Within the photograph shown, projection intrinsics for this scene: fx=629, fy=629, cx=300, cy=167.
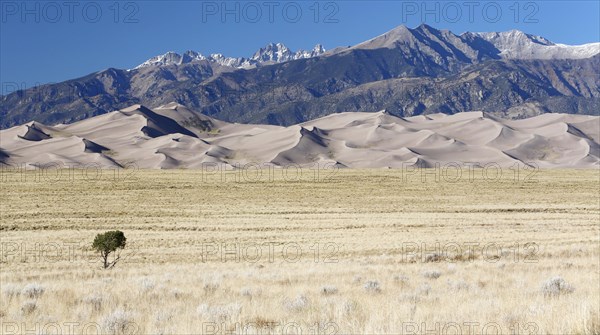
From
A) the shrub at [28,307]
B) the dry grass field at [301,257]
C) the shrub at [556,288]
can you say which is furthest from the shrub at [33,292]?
the shrub at [556,288]

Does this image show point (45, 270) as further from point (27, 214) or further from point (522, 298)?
point (27, 214)

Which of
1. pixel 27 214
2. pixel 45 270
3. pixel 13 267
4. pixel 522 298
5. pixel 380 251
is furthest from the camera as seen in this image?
pixel 27 214

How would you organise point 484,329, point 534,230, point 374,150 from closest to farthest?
point 484,329 → point 534,230 → point 374,150

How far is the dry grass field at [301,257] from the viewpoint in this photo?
11.2 meters

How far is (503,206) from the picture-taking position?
61062 mm

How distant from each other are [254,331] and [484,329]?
A: 3.62 meters

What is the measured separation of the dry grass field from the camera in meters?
11.2

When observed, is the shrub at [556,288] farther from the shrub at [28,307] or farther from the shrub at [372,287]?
the shrub at [28,307]

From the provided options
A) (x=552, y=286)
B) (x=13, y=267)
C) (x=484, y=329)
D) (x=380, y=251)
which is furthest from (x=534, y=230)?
(x=484, y=329)

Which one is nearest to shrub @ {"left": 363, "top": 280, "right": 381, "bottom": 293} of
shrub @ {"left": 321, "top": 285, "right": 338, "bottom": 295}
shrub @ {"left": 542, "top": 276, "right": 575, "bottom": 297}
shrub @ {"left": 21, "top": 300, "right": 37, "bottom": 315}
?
shrub @ {"left": 321, "top": 285, "right": 338, "bottom": 295}

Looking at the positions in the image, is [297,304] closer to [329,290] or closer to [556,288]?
[329,290]

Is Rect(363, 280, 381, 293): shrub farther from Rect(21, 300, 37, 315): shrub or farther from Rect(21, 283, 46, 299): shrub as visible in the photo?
Rect(21, 283, 46, 299): shrub

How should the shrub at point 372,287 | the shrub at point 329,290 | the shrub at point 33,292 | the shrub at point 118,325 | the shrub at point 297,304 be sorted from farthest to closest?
the shrub at point 372,287 → the shrub at point 329,290 → the shrub at point 33,292 → the shrub at point 297,304 → the shrub at point 118,325

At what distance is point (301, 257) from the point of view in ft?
96.4
